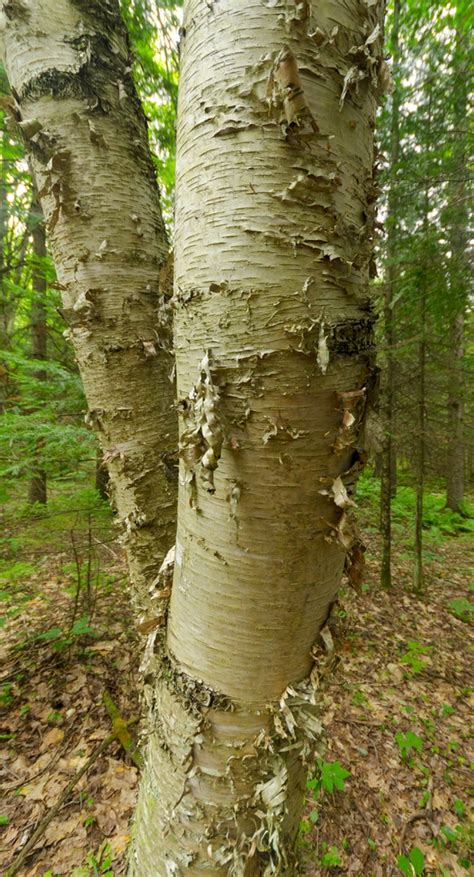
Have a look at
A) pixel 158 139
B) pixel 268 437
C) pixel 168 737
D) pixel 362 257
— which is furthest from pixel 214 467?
pixel 158 139

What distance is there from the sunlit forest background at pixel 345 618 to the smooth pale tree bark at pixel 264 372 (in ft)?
0.60

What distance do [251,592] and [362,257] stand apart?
650mm

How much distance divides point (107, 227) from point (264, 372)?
3.37ft

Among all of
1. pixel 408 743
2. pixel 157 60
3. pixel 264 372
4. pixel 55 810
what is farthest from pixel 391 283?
pixel 55 810

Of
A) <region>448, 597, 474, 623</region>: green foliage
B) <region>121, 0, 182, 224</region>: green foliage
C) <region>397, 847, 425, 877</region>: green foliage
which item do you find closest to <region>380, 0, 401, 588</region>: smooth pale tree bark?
<region>448, 597, 474, 623</region>: green foliage

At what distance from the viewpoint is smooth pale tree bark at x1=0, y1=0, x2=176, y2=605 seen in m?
1.27

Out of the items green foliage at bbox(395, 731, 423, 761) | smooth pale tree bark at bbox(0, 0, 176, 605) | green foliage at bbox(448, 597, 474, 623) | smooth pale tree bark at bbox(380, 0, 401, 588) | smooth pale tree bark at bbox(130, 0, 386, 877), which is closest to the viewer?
smooth pale tree bark at bbox(130, 0, 386, 877)

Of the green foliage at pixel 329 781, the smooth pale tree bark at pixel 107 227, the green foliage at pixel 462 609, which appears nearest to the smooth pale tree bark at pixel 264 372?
the smooth pale tree bark at pixel 107 227

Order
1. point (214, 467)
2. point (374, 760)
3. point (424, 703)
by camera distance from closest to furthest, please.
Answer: point (214, 467), point (374, 760), point (424, 703)

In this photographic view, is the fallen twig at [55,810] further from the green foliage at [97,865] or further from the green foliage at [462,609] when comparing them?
the green foliage at [462,609]

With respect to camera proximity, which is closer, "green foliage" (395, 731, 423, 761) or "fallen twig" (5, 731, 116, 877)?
"fallen twig" (5, 731, 116, 877)

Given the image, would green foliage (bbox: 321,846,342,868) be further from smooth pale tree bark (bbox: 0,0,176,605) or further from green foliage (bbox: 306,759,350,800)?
smooth pale tree bark (bbox: 0,0,176,605)

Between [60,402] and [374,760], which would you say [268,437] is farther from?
[60,402]

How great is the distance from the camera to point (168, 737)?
2.85 ft
